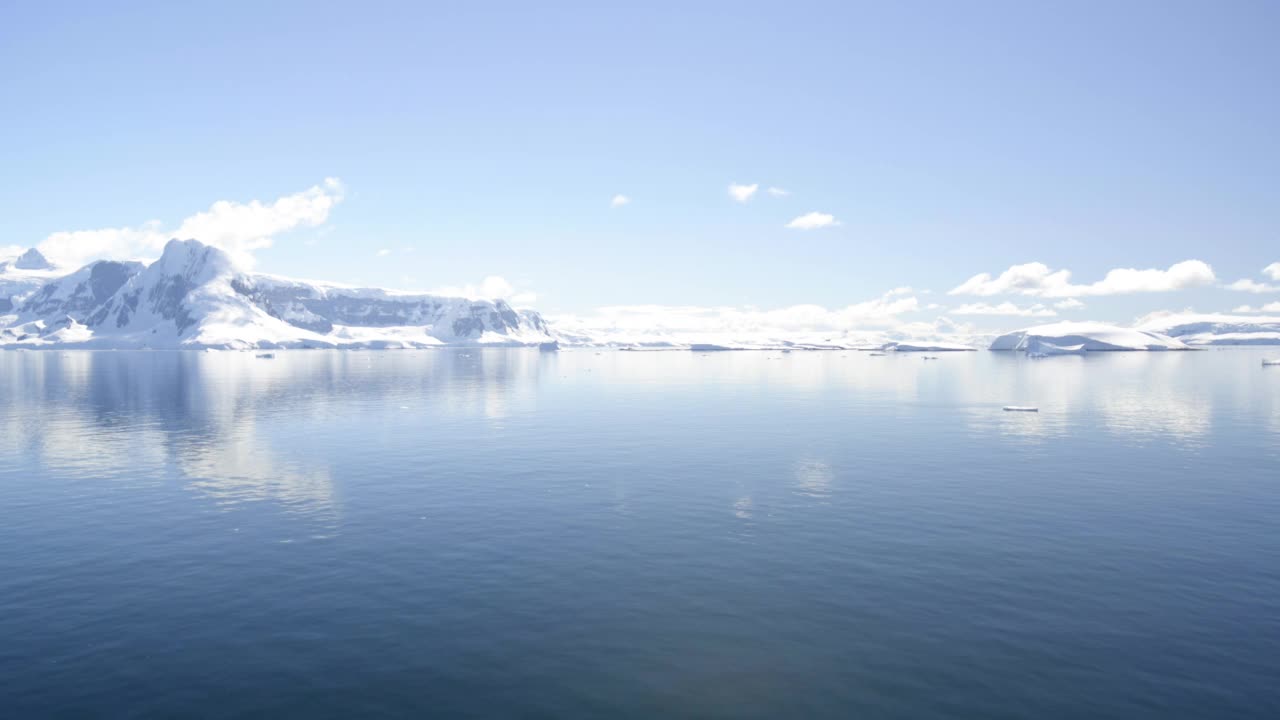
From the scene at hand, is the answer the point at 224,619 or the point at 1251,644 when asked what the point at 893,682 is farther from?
the point at 224,619

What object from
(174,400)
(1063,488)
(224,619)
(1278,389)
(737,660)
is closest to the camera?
(737,660)

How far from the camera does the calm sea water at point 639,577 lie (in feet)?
63.1

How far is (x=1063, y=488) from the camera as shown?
146 ft

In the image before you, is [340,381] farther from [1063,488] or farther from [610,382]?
[1063,488]

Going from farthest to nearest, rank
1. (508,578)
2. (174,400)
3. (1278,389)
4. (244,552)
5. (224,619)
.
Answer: (1278,389) < (174,400) < (244,552) < (508,578) < (224,619)

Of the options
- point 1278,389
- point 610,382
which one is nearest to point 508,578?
point 610,382

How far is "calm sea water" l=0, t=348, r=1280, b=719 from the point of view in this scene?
19.2 meters

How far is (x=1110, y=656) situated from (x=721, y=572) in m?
13.3

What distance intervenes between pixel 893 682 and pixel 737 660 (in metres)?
4.43

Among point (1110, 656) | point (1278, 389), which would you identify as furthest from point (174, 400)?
point (1278, 389)

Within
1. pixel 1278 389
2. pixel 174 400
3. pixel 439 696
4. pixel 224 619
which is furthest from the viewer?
pixel 1278 389

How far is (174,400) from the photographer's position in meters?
105

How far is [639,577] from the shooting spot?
28.0m

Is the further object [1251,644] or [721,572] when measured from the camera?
[721,572]
